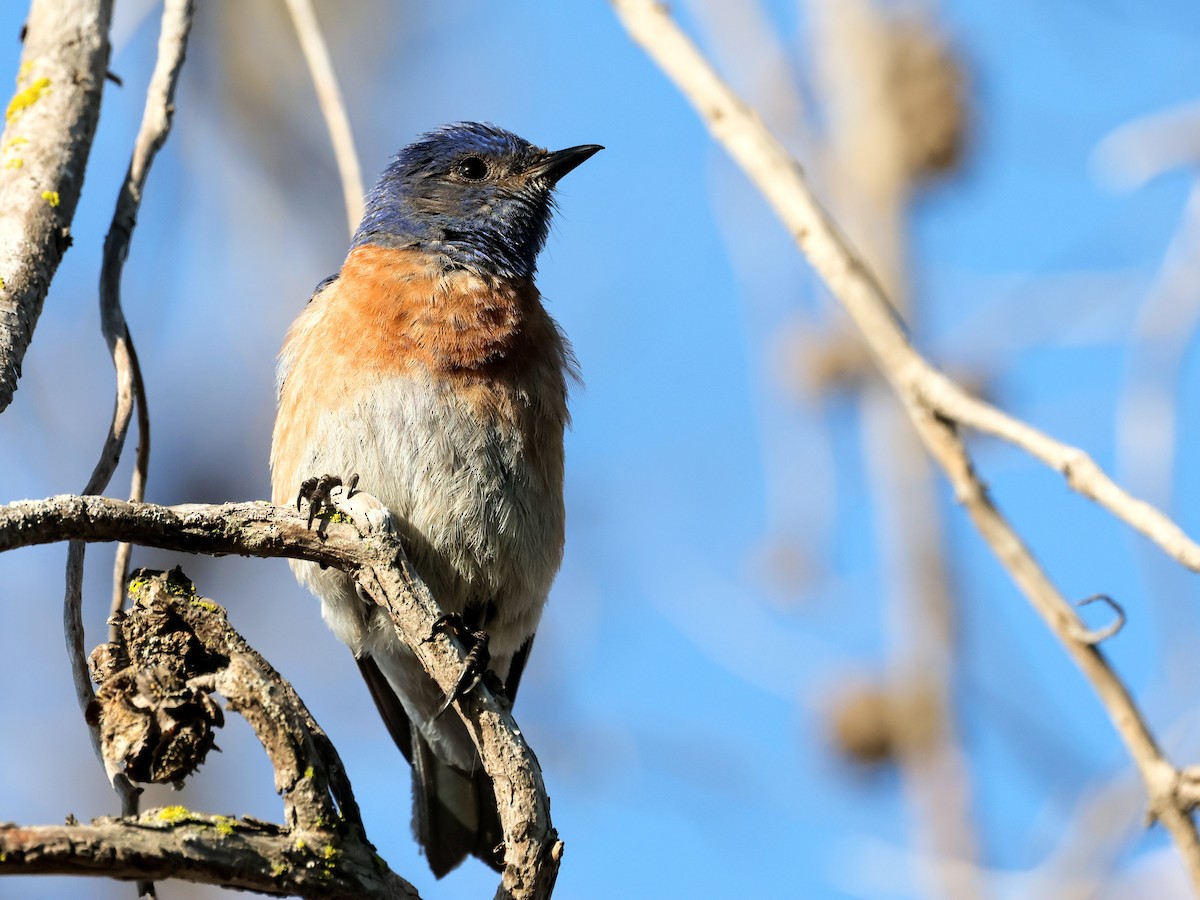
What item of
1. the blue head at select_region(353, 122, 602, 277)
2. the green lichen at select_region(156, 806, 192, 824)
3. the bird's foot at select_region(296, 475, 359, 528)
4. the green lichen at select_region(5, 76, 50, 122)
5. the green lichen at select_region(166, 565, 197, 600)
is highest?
the blue head at select_region(353, 122, 602, 277)

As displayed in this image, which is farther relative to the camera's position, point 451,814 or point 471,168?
point 471,168

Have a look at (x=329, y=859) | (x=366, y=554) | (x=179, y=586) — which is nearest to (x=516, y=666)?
(x=366, y=554)

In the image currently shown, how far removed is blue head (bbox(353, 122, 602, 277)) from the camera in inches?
219

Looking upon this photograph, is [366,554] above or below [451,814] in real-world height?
below

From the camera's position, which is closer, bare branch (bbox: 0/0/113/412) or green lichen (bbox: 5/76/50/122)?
bare branch (bbox: 0/0/113/412)

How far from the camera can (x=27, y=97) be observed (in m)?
3.96

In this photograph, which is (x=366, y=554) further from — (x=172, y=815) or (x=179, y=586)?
(x=172, y=815)

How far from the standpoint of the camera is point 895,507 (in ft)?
26.9

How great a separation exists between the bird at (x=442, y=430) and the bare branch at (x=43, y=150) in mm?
1299

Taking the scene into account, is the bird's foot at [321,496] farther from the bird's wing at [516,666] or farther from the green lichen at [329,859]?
the bird's wing at [516,666]

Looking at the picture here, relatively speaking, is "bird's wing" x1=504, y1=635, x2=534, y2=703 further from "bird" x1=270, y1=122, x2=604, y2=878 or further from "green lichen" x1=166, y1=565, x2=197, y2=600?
"green lichen" x1=166, y1=565, x2=197, y2=600

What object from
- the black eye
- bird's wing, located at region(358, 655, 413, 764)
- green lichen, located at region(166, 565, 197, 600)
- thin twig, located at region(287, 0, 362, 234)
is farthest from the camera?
the black eye

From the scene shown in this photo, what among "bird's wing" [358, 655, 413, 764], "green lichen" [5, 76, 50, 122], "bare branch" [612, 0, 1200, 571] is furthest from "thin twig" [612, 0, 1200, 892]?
"bird's wing" [358, 655, 413, 764]

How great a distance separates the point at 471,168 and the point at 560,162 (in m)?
0.41
